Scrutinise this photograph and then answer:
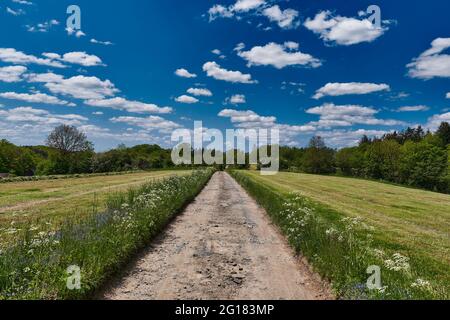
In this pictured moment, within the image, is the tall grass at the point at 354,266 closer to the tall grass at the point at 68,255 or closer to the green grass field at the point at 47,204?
the tall grass at the point at 68,255

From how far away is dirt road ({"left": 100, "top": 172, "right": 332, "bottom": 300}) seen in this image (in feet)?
24.6

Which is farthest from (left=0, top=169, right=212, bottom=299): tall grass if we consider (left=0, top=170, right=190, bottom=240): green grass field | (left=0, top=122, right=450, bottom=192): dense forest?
(left=0, top=122, right=450, bottom=192): dense forest

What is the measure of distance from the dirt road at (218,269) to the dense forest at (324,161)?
77892 mm

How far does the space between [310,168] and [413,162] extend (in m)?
34.6

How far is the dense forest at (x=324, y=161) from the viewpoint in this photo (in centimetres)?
8181

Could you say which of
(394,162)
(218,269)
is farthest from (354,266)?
(394,162)

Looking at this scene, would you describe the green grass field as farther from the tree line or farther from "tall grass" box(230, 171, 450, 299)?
the tree line

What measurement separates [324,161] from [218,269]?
4389 inches

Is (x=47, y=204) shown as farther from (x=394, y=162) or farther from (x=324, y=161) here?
(x=324, y=161)

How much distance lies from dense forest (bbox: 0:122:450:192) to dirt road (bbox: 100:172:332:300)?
77.9 m

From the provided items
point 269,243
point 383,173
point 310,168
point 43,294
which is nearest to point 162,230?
point 269,243
